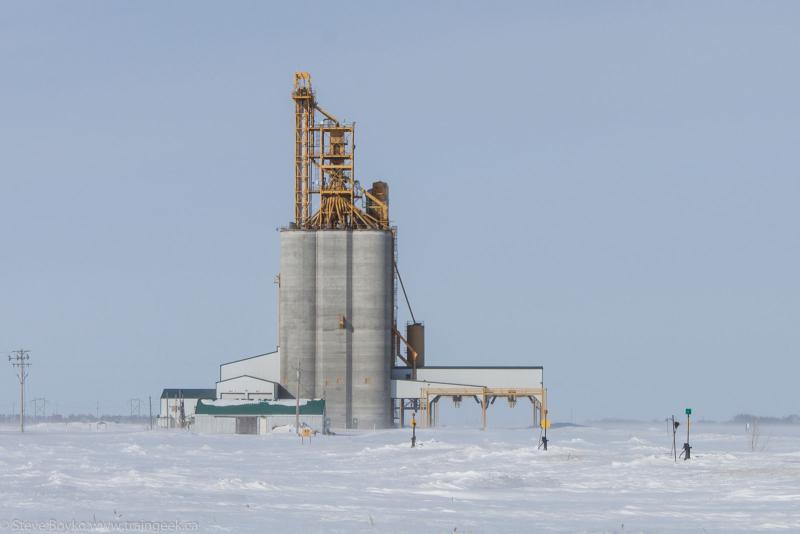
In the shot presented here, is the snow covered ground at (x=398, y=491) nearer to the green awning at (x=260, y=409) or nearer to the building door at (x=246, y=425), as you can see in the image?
the building door at (x=246, y=425)

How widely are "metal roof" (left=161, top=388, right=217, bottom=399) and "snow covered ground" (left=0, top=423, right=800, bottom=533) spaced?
67.9 m

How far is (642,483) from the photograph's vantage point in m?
53.3

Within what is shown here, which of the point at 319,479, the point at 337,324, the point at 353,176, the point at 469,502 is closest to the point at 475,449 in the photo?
the point at 319,479

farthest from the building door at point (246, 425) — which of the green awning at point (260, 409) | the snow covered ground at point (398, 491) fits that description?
the snow covered ground at point (398, 491)

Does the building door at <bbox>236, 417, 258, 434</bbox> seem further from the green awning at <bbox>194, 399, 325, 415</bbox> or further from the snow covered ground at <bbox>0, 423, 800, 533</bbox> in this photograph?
the snow covered ground at <bbox>0, 423, 800, 533</bbox>

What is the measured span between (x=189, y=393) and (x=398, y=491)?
10289cm

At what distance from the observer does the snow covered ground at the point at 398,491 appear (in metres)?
35.5

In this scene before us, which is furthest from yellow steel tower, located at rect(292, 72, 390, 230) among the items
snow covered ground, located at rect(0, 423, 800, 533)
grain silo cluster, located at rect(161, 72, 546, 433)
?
snow covered ground, located at rect(0, 423, 800, 533)

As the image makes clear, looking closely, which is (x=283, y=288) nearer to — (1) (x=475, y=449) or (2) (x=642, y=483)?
(1) (x=475, y=449)

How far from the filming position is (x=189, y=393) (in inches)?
5842

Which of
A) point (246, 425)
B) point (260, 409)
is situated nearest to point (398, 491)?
point (246, 425)

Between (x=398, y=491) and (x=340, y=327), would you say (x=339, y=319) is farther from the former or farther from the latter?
(x=398, y=491)

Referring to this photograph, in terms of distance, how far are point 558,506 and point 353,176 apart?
96972 mm

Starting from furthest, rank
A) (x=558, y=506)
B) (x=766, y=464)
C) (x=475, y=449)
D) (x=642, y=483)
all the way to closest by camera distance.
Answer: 1. (x=475, y=449)
2. (x=766, y=464)
3. (x=642, y=483)
4. (x=558, y=506)
